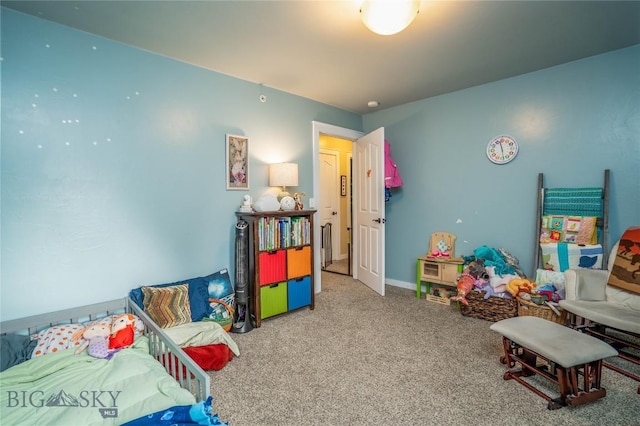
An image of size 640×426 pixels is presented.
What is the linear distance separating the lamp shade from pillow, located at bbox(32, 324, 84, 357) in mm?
1961

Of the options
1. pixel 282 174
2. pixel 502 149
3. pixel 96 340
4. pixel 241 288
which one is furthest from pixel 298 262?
pixel 502 149

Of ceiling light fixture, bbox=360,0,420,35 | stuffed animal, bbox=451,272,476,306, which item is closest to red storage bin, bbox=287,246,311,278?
stuffed animal, bbox=451,272,476,306

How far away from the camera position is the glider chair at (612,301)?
199 centimetres

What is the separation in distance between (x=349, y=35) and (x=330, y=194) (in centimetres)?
351

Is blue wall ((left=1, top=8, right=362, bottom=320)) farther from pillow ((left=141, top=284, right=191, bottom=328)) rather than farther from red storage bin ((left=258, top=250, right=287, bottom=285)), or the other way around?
red storage bin ((left=258, top=250, right=287, bottom=285))

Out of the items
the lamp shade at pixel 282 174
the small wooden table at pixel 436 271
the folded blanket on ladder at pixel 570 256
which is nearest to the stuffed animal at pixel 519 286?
the folded blanket on ladder at pixel 570 256

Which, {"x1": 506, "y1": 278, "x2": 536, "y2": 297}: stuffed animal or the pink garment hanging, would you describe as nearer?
{"x1": 506, "y1": 278, "x2": 536, "y2": 297}: stuffed animal

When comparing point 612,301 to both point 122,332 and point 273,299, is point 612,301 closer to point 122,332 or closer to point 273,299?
point 273,299

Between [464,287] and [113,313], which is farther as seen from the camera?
[464,287]

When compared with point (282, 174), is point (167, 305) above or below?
below

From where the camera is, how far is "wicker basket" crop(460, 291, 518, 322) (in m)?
2.79

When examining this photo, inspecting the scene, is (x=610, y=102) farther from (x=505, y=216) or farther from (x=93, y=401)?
(x=93, y=401)

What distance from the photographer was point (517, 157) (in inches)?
121

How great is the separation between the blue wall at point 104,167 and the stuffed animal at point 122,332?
1.41 ft
